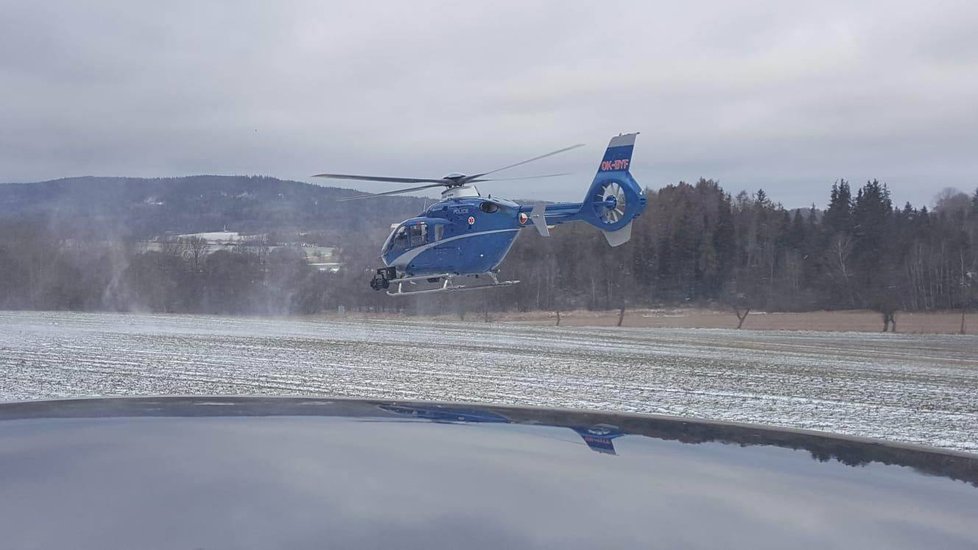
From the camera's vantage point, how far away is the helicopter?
2495 cm

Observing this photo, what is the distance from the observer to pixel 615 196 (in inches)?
983

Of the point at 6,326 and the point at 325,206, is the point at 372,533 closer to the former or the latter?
the point at 6,326

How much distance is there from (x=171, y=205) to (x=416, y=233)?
59946 millimetres

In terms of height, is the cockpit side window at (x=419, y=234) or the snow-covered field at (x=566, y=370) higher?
the cockpit side window at (x=419, y=234)

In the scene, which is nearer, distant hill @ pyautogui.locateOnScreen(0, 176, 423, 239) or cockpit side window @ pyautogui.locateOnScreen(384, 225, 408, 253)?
cockpit side window @ pyautogui.locateOnScreen(384, 225, 408, 253)

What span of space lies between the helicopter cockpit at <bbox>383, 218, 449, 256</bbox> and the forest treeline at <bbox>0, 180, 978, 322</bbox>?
20.6m

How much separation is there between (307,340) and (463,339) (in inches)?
262

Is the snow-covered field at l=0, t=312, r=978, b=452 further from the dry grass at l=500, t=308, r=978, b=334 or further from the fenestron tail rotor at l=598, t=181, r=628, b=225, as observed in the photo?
the dry grass at l=500, t=308, r=978, b=334

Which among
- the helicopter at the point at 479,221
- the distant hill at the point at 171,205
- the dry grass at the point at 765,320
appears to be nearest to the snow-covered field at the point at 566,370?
the helicopter at the point at 479,221

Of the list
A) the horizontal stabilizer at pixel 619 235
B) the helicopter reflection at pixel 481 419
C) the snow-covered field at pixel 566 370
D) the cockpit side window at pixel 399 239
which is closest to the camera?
the helicopter reflection at pixel 481 419

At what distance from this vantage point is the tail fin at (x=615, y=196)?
81.6 ft

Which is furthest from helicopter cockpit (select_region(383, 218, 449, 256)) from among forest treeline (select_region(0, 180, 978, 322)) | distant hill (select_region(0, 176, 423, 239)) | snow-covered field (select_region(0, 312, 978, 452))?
distant hill (select_region(0, 176, 423, 239))

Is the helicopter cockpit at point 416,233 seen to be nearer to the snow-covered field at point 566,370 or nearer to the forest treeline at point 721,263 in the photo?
the snow-covered field at point 566,370

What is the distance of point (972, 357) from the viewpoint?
31.7 m
